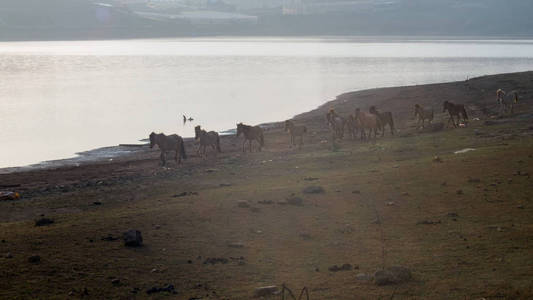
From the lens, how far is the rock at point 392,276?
9.80 m

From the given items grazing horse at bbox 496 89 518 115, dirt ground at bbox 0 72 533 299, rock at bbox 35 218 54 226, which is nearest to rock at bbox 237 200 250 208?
dirt ground at bbox 0 72 533 299

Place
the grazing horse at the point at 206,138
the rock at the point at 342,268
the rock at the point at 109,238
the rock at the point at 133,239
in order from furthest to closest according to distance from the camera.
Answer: the grazing horse at the point at 206,138, the rock at the point at 109,238, the rock at the point at 133,239, the rock at the point at 342,268

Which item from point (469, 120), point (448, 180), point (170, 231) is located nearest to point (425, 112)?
point (469, 120)

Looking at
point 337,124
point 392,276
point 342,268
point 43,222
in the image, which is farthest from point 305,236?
point 337,124

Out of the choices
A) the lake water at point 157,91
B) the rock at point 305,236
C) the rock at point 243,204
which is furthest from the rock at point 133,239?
the lake water at point 157,91

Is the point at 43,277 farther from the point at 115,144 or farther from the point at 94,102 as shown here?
the point at 94,102

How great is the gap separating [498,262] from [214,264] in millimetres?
4534

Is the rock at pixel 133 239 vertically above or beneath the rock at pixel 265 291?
above

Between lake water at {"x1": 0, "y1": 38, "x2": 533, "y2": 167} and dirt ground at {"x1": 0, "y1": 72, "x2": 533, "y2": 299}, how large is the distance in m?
15.1

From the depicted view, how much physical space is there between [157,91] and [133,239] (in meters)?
60.7

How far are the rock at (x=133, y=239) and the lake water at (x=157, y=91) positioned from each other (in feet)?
67.2

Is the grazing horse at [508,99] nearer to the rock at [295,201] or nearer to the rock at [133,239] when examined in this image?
the rock at [295,201]

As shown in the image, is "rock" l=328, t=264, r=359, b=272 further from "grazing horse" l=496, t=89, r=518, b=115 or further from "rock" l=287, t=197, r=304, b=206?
"grazing horse" l=496, t=89, r=518, b=115

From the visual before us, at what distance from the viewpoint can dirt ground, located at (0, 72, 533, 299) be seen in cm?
1004
